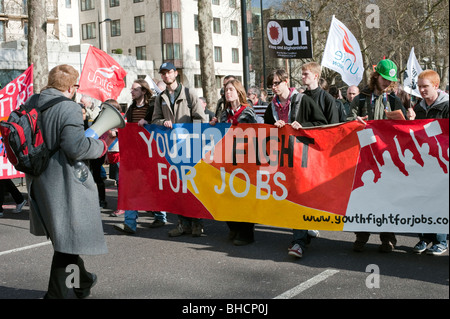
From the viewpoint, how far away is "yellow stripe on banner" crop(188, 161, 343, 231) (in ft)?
19.6

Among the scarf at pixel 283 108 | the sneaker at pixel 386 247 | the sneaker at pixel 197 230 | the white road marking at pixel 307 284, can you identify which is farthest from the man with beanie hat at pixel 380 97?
the sneaker at pixel 197 230

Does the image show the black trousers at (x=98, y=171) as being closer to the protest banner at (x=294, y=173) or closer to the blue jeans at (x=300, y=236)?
the protest banner at (x=294, y=173)

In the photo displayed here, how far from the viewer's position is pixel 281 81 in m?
6.19

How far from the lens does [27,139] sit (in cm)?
425

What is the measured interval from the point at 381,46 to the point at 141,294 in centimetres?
3493

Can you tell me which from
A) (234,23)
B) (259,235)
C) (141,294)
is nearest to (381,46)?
(234,23)

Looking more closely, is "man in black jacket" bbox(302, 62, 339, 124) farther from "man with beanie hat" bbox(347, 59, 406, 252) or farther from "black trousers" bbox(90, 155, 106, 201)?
"black trousers" bbox(90, 155, 106, 201)

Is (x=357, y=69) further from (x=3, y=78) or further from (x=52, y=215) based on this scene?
(x=3, y=78)

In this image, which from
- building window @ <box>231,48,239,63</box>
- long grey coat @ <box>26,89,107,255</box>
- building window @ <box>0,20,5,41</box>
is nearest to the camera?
long grey coat @ <box>26,89,107,255</box>

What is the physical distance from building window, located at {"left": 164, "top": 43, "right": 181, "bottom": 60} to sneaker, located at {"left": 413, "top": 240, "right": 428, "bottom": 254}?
52294 millimetres

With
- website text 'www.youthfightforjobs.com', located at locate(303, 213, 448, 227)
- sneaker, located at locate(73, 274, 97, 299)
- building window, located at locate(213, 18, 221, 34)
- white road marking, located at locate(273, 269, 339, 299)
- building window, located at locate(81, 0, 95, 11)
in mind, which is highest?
building window, located at locate(81, 0, 95, 11)

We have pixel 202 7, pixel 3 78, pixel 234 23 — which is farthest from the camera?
pixel 234 23

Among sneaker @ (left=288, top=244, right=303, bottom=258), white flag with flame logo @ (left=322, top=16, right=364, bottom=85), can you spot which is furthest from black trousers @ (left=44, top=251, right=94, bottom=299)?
white flag with flame logo @ (left=322, top=16, right=364, bottom=85)
